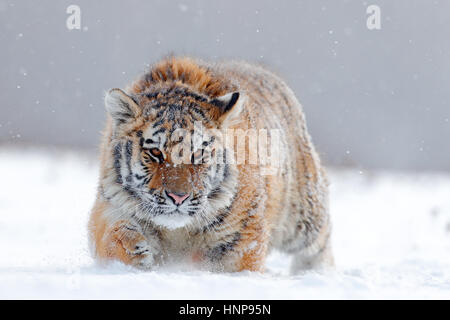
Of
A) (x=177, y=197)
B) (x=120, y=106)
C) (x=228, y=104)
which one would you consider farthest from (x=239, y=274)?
(x=120, y=106)

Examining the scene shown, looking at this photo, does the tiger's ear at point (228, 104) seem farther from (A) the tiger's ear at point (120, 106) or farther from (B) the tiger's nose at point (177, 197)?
(B) the tiger's nose at point (177, 197)

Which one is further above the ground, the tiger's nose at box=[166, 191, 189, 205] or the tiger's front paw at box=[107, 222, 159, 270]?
the tiger's nose at box=[166, 191, 189, 205]

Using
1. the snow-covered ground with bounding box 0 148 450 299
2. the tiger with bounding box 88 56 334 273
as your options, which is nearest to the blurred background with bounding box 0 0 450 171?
the snow-covered ground with bounding box 0 148 450 299

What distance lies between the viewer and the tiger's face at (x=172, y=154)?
4.43 m

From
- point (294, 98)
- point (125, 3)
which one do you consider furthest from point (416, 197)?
point (125, 3)

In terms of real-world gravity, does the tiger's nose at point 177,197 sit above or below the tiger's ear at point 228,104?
below

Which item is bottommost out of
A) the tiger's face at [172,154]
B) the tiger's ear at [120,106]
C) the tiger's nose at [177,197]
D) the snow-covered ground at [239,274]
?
the snow-covered ground at [239,274]

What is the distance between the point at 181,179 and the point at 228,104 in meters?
0.80

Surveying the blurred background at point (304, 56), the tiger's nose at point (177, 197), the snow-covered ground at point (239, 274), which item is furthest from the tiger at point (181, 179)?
the blurred background at point (304, 56)

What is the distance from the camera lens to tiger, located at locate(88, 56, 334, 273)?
4.49 meters

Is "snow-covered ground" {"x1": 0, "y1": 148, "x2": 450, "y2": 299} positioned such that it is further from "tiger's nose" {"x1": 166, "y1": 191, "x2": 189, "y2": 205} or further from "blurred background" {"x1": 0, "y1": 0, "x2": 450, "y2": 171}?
"blurred background" {"x1": 0, "y1": 0, "x2": 450, "y2": 171}

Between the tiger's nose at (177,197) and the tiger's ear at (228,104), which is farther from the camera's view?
the tiger's ear at (228,104)

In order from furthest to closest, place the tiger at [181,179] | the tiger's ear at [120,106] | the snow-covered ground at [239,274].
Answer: the tiger's ear at [120,106], the tiger at [181,179], the snow-covered ground at [239,274]
